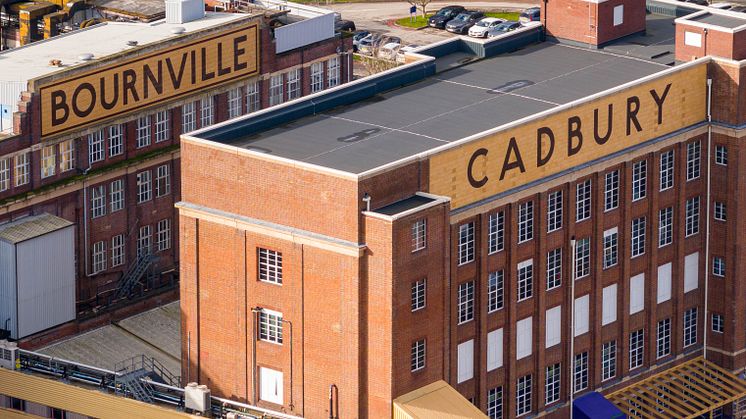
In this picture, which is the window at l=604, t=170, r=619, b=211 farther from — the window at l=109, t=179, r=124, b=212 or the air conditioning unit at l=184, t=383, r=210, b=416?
the window at l=109, t=179, r=124, b=212

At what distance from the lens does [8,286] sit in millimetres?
130125

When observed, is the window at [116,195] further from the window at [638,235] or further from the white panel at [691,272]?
the white panel at [691,272]

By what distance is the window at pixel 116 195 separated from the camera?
139m

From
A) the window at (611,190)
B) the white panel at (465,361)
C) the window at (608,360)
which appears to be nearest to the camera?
the white panel at (465,361)

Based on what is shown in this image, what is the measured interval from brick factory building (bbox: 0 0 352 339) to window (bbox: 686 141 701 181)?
90.6 feet

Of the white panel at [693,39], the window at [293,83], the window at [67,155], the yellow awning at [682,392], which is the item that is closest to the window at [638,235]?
the yellow awning at [682,392]

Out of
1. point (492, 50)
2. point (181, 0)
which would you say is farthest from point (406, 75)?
point (181, 0)

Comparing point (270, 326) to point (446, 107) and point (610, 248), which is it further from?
point (610, 248)

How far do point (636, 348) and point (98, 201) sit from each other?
104ft

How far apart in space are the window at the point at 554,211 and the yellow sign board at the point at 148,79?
25.7 meters

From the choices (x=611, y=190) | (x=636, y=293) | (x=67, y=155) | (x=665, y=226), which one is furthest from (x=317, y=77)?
(x=636, y=293)

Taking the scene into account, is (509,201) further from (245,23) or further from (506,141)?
(245,23)

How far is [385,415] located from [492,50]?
98.7 feet

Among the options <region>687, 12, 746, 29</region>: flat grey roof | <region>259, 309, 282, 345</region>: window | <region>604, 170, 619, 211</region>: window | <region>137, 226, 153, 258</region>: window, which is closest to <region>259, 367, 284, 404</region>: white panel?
<region>259, 309, 282, 345</region>: window
